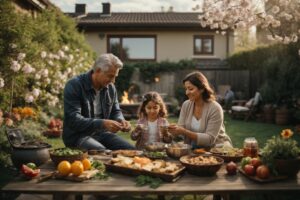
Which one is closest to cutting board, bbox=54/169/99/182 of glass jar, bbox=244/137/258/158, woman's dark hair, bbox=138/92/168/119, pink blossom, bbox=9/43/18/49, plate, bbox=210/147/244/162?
plate, bbox=210/147/244/162

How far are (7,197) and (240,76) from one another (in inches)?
612

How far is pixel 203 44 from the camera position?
22266mm

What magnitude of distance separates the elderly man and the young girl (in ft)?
0.74

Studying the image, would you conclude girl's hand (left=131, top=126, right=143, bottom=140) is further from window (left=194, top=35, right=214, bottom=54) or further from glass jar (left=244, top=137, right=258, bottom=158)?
window (left=194, top=35, right=214, bottom=54)

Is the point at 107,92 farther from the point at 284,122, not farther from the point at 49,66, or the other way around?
the point at 284,122

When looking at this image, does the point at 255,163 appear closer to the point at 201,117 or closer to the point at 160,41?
the point at 201,117

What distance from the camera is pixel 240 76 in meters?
19.4

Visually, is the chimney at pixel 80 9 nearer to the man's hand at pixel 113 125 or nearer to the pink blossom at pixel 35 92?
the pink blossom at pixel 35 92

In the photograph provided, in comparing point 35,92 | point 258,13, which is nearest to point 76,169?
point 258,13

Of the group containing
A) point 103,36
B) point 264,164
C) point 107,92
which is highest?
point 103,36

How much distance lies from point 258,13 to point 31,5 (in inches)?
342

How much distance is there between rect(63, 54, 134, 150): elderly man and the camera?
4.75 m

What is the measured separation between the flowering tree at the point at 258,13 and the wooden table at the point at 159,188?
5.03 metres

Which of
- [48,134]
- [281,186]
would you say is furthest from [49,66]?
[281,186]
